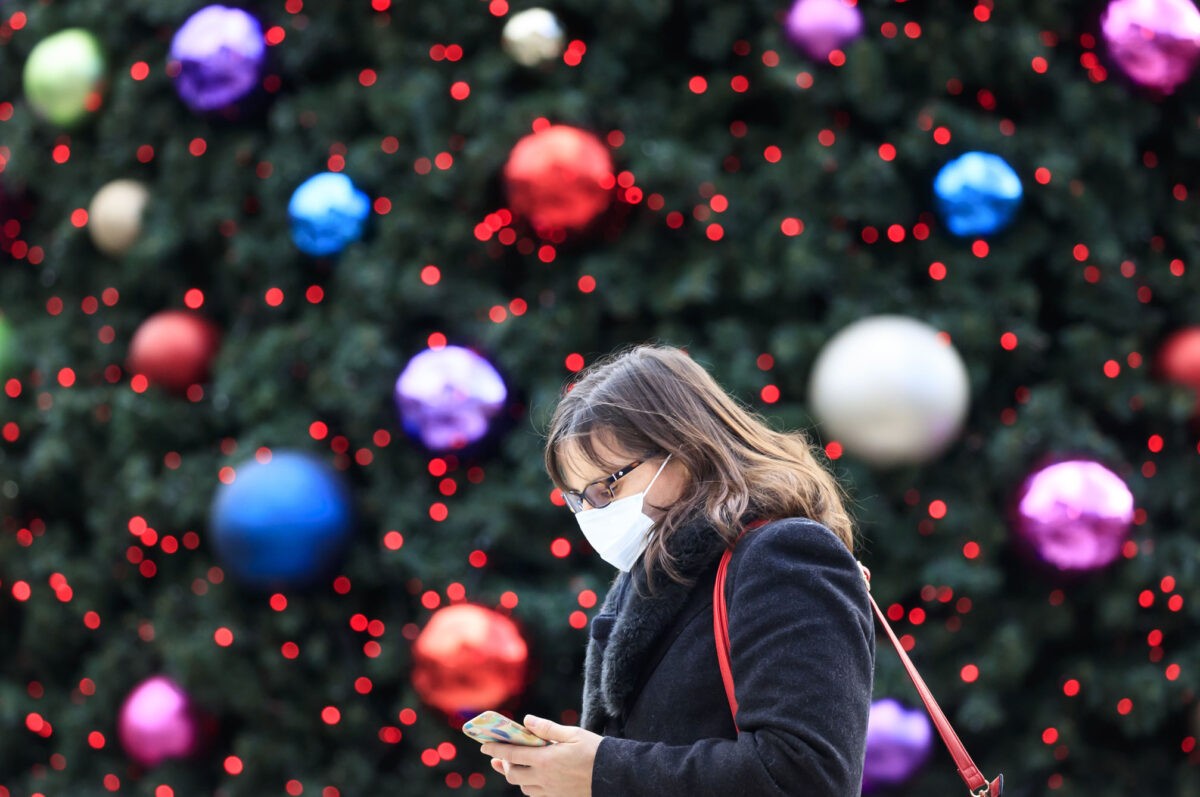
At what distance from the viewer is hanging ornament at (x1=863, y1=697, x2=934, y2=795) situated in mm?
3523

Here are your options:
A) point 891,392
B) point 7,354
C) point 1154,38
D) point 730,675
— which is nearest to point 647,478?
point 730,675

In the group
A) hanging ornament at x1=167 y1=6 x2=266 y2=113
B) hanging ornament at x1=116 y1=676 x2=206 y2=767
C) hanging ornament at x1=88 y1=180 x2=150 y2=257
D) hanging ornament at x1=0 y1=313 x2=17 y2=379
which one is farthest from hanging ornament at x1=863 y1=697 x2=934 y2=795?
hanging ornament at x1=0 y1=313 x2=17 y2=379

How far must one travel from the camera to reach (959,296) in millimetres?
3883

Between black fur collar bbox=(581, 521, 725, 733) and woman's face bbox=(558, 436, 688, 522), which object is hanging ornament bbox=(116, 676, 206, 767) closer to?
black fur collar bbox=(581, 521, 725, 733)

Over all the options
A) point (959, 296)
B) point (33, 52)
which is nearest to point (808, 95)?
point (959, 296)

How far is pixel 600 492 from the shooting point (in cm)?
171

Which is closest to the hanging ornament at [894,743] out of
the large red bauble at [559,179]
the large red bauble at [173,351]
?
the large red bauble at [559,179]

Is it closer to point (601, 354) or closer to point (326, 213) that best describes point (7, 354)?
point (326, 213)

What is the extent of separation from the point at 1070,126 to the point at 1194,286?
0.63 metres

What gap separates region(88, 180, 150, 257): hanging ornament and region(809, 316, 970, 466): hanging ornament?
259 centimetres

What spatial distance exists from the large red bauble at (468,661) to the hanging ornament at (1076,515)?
4.96 ft

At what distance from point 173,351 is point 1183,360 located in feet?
10.7

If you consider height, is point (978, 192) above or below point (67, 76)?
above

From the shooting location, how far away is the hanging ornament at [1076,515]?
3.56 metres
